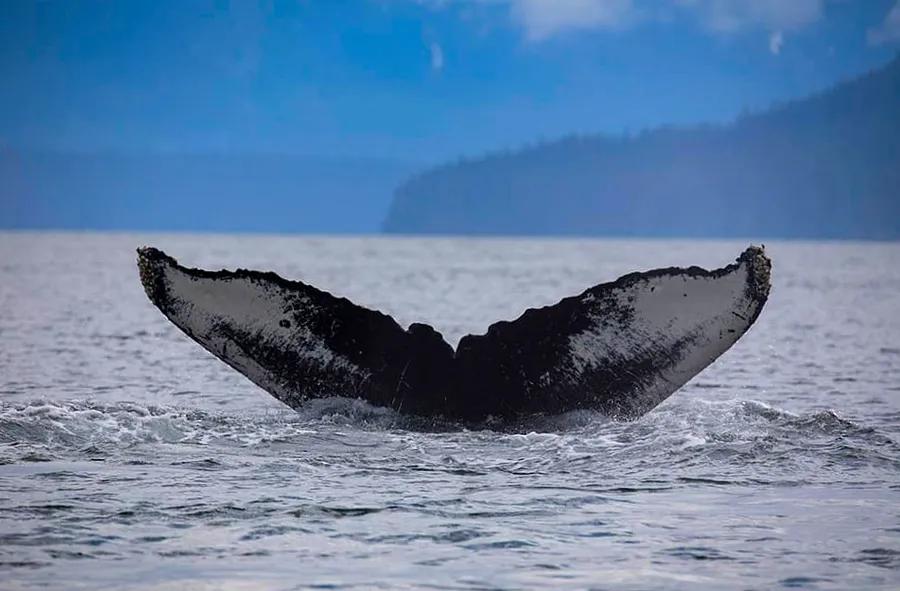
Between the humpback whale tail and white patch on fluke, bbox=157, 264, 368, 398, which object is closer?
the humpback whale tail

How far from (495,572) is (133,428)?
4.38 m

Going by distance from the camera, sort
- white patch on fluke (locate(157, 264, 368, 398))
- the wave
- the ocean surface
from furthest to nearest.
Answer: the wave, white patch on fluke (locate(157, 264, 368, 398)), the ocean surface

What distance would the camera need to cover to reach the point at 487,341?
9227 millimetres

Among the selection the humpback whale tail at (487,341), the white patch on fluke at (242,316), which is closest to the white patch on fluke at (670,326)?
the humpback whale tail at (487,341)

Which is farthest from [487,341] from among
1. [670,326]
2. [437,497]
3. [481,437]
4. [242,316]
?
[242,316]

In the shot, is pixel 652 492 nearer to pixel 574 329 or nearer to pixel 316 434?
pixel 574 329

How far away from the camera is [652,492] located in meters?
8.38

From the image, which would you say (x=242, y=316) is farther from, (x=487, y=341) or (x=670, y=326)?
(x=670, y=326)

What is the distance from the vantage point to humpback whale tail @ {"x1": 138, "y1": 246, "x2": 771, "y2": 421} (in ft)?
29.1

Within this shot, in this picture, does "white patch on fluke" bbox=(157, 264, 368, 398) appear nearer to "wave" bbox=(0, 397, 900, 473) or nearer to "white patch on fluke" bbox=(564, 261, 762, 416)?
"wave" bbox=(0, 397, 900, 473)

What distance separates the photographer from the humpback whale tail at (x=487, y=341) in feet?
29.1

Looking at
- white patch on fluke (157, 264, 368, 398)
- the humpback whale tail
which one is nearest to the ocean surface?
the humpback whale tail

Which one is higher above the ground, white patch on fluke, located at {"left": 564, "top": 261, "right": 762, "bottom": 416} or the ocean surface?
white patch on fluke, located at {"left": 564, "top": 261, "right": 762, "bottom": 416}

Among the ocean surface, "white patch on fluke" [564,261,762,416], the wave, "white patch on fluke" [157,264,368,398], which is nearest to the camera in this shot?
the ocean surface
